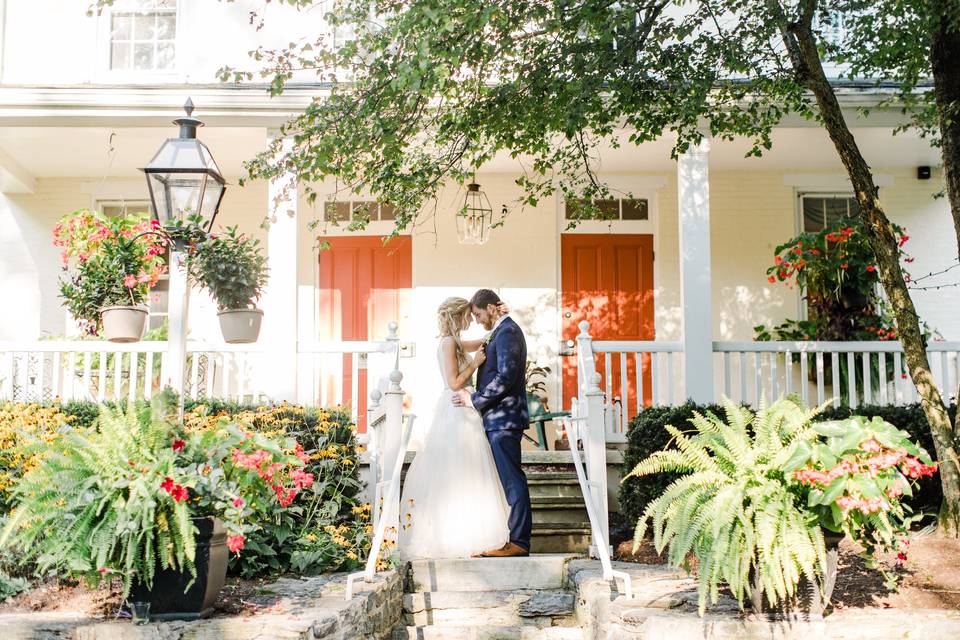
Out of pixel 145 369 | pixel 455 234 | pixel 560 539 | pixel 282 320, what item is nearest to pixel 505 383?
pixel 560 539

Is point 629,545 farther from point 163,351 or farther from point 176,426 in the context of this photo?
point 163,351

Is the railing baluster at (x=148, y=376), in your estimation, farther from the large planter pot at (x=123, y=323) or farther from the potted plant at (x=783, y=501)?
the potted plant at (x=783, y=501)

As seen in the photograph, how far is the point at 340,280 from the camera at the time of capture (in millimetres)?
10906

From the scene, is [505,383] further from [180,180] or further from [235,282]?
[235,282]

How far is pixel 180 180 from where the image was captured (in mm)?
5703

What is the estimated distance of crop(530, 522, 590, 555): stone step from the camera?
25.1 ft

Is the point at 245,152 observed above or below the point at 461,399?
above

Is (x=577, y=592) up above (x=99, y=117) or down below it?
below

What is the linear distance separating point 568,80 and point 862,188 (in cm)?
201

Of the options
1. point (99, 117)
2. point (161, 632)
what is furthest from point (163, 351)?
point (161, 632)

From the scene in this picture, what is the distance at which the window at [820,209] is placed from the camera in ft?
36.3

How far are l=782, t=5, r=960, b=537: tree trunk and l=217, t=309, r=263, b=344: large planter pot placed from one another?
4645mm

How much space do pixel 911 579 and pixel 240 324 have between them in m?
5.39

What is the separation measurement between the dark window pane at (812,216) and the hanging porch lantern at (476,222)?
11.4ft
